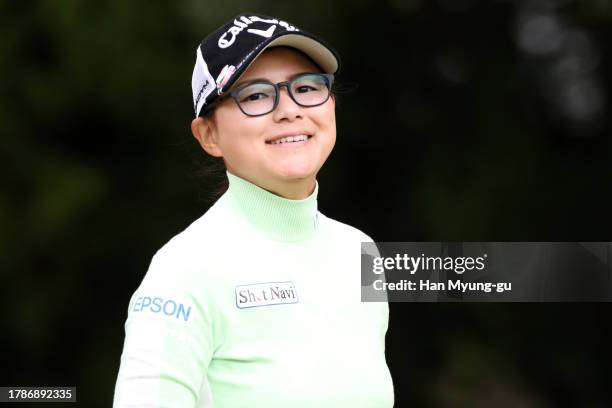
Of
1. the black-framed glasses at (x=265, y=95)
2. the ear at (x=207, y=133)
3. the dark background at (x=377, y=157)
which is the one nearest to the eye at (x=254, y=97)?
the black-framed glasses at (x=265, y=95)

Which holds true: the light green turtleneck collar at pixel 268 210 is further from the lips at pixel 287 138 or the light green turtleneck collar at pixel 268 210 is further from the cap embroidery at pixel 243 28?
the cap embroidery at pixel 243 28

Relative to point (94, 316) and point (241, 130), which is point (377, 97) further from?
point (241, 130)

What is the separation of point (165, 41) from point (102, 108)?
1.53 feet

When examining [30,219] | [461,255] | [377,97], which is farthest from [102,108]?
[461,255]

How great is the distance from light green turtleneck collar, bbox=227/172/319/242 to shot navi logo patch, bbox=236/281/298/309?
4.5 inches

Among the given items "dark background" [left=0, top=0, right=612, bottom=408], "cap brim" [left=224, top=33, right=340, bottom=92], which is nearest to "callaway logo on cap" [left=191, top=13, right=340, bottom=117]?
"cap brim" [left=224, top=33, right=340, bottom=92]

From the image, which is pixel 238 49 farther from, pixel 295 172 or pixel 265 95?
pixel 295 172

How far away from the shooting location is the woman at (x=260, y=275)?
1.45 m

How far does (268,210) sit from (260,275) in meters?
0.14

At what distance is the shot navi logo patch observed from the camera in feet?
5.02

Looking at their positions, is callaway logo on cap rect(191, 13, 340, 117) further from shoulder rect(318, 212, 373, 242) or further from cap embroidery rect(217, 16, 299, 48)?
shoulder rect(318, 212, 373, 242)


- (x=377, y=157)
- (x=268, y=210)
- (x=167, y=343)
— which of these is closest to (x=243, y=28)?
(x=268, y=210)

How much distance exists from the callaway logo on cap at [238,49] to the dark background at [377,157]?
135 inches

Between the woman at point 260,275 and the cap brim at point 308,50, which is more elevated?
the cap brim at point 308,50
